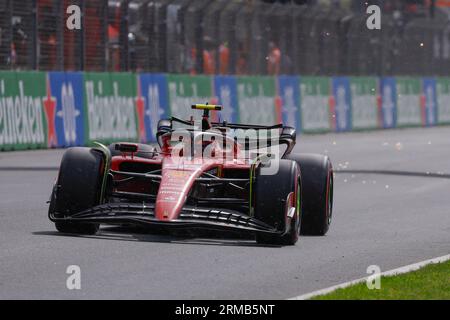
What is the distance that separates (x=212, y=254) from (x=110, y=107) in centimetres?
1548

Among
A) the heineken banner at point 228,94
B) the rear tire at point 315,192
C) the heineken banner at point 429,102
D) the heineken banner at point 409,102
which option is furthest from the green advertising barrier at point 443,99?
the rear tire at point 315,192

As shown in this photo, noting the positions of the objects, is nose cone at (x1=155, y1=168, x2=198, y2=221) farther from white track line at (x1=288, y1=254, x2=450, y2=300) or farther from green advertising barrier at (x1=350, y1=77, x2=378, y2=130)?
green advertising barrier at (x1=350, y1=77, x2=378, y2=130)

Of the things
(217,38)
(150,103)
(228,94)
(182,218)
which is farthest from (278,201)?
(217,38)

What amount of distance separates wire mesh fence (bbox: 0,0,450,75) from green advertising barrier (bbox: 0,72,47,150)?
0.60 m

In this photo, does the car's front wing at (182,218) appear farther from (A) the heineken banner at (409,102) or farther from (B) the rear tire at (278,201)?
(A) the heineken banner at (409,102)

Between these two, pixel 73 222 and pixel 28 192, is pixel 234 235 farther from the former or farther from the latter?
pixel 28 192

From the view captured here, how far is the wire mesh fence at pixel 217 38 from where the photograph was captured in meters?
24.8

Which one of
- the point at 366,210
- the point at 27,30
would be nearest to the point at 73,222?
the point at 366,210

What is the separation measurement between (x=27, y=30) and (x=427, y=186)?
9.37 m

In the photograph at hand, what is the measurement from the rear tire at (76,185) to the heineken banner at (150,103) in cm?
1540

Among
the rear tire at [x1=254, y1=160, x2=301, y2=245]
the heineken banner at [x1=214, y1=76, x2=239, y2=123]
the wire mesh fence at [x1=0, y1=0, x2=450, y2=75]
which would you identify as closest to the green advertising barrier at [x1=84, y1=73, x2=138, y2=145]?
the wire mesh fence at [x1=0, y1=0, x2=450, y2=75]

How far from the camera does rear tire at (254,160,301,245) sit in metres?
10.2

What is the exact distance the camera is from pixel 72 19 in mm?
25203

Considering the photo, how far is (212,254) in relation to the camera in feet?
32.3
